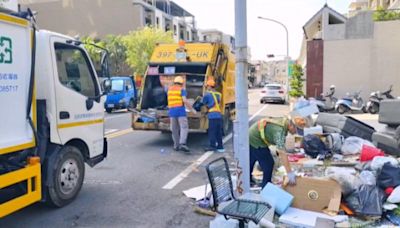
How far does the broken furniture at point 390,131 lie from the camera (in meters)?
7.38

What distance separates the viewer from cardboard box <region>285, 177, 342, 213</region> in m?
4.70

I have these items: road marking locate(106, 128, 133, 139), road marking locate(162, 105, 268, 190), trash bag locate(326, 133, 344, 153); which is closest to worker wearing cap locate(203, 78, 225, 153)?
road marking locate(162, 105, 268, 190)

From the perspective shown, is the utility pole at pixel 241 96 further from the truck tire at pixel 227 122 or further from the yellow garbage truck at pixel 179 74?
the truck tire at pixel 227 122

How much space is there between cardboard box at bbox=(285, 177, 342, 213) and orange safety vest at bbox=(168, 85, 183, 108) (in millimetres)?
4253

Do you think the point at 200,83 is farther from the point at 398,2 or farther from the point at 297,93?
the point at 398,2

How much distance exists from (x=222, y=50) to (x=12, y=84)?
7210 mm

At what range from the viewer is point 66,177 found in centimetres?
505

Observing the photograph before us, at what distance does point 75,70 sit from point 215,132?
4242 millimetres

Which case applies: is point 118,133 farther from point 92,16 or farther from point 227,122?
point 92,16

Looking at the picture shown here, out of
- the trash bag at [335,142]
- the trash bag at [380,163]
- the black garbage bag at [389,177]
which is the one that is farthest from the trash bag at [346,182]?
the trash bag at [335,142]

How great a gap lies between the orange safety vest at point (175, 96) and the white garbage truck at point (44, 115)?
294cm

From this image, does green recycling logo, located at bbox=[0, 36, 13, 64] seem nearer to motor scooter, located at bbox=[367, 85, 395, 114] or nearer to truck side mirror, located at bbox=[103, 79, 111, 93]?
truck side mirror, located at bbox=[103, 79, 111, 93]

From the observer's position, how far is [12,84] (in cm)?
395

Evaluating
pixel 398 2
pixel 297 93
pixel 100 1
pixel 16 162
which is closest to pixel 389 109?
pixel 16 162
